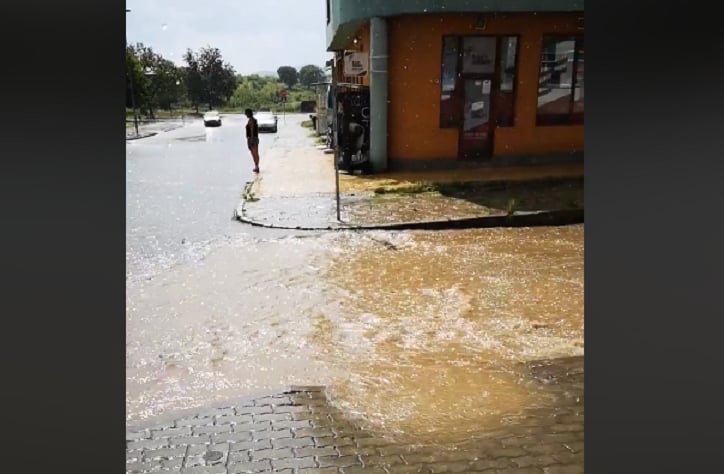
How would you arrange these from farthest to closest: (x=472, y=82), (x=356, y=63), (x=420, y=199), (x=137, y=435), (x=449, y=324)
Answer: (x=356, y=63) < (x=472, y=82) < (x=420, y=199) < (x=449, y=324) < (x=137, y=435)

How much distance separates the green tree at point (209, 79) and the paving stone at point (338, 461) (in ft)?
197

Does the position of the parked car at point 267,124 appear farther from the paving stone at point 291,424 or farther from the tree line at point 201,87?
the paving stone at point 291,424

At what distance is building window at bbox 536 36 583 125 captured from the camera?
16.3 metres

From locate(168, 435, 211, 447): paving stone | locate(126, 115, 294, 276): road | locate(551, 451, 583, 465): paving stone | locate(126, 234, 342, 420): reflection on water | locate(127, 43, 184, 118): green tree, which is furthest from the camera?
locate(127, 43, 184, 118): green tree

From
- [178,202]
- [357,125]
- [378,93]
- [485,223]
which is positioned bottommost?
[485,223]

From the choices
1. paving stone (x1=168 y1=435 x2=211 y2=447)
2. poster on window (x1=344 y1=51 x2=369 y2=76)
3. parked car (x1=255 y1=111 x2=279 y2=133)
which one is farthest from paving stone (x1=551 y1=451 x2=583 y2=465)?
parked car (x1=255 y1=111 x2=279 y2=133)

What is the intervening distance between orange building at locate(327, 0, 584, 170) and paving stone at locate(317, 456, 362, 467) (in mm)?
12966

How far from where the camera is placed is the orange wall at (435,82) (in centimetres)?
1552

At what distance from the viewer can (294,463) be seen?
11.4ft

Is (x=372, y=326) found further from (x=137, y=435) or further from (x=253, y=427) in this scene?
(x=137, y=435)

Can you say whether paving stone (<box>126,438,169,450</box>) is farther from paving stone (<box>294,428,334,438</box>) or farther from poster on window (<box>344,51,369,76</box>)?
poster on window (<box>344,51,369,76</box>)

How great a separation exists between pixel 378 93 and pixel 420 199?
4.51m

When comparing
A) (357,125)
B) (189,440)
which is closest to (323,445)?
(189,440)
